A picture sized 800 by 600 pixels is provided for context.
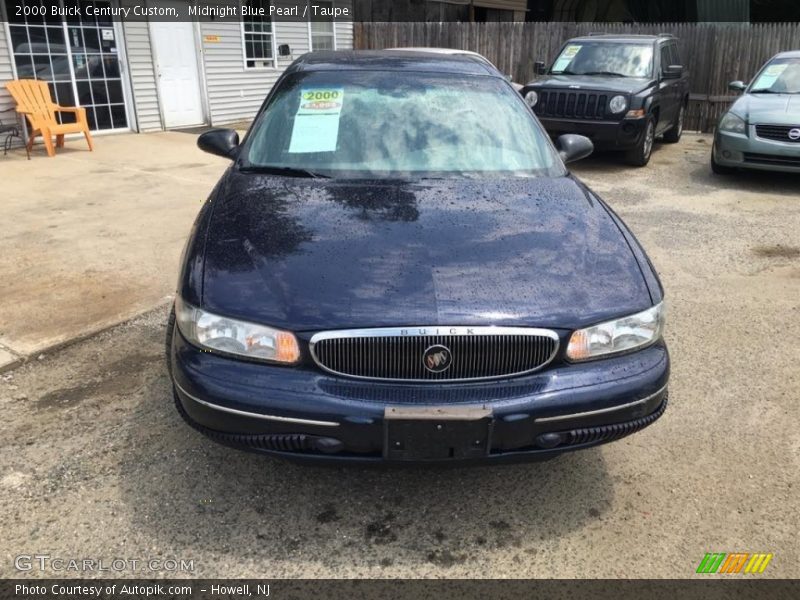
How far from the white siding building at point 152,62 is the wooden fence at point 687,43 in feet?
9.34

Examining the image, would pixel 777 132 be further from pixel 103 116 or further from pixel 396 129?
pixel 103 116

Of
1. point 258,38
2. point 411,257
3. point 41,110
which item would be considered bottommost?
point 41,110

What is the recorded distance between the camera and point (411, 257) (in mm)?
2561

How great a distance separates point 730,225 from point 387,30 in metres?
11.0

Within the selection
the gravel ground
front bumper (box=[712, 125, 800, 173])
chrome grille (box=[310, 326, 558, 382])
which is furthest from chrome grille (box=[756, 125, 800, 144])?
chrome grille (box=[310, 326, 558, 382])

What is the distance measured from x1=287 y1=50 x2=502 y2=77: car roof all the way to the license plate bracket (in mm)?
2422

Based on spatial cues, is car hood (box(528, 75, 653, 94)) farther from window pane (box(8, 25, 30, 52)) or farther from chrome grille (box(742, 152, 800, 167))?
window pane (box(8, 25, 30, 52))

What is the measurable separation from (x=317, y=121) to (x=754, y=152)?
6.65m

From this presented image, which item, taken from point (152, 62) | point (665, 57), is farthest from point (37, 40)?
point (665, 57)

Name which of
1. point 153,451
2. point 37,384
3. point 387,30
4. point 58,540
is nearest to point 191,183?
point 37,384

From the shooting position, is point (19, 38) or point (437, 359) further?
point (19, 38)

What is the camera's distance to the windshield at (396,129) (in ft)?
11.2

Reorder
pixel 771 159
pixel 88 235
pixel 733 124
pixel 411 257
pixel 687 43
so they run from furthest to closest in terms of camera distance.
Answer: pixel 687 43, pixel 733 124, pixel 771 159, pixel 88 235, pixel 411 257

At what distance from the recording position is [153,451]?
3.00m
